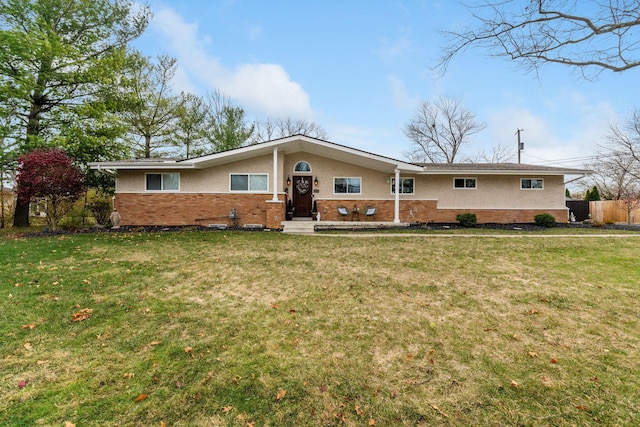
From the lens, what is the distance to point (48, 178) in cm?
1109

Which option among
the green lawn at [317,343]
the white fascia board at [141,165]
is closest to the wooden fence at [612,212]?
the green lawn at [317,343]

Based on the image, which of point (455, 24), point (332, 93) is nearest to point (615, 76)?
point (455, 24)

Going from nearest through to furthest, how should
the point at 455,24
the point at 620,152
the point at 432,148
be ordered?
the point at 455,24 < the point at 620,152 < the point at 432,148

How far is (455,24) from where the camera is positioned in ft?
17.7

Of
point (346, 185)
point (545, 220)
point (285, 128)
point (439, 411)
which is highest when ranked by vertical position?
point (285, 128)

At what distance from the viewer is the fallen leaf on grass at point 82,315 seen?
13.1 feet

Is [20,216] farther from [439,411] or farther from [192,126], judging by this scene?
[439,411]

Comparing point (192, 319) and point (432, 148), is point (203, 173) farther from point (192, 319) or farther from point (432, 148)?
point (432, 148)

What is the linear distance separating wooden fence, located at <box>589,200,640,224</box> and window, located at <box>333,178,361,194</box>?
54.5ft

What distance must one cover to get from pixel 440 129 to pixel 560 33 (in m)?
27.8

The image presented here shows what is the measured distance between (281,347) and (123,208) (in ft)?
44.7

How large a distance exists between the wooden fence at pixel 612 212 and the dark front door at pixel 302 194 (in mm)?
18896

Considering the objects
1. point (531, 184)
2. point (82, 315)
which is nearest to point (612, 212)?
point (531, 184)

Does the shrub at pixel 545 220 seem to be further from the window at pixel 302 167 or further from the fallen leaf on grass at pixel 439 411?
the fallen leaf on grass at pixel 439 411
